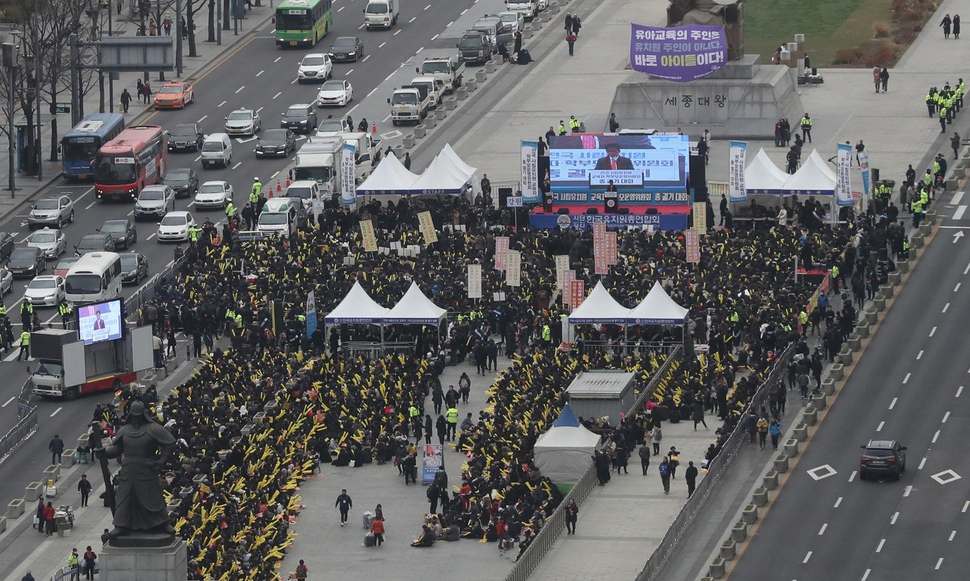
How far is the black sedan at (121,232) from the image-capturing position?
353 feet

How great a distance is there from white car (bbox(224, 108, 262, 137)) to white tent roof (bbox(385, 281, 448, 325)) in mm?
35754

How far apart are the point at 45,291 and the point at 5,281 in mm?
2334

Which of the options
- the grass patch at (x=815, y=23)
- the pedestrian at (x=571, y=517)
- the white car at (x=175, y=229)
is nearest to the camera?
the pedestrian at (x=571, y=517)

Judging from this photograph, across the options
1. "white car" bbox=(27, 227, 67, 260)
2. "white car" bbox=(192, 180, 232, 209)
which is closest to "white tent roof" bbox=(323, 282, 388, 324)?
"white car" bbox=(27, 227, 67, 260)

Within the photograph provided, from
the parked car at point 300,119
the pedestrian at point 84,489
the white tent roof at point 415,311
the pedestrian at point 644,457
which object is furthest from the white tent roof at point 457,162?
the pedestrian at point 84,489

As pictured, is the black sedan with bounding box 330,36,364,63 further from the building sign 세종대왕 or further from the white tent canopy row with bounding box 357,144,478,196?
the white tent canopy row with bounding box 357,144,478,196

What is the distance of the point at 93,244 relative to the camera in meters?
105

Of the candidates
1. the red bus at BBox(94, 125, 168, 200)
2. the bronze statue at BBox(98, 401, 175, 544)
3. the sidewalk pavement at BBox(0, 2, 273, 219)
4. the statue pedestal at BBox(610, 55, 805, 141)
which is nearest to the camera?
the bronze statue at BBox(98, 401, 175, 544)

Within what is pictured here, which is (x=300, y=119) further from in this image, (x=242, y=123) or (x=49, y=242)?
(x=49, y=242)

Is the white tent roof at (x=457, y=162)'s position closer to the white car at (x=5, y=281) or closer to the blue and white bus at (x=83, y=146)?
the blue and white bus at (x=83, y=146)

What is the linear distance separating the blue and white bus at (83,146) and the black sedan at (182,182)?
338 centimetres

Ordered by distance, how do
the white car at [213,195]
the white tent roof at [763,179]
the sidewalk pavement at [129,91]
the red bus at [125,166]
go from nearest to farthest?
1. the white tent roof at [763,179]
2. the white car at [213,195]
3. the red bus at [125,166]
4. the sidewalk pavement at [129,91]

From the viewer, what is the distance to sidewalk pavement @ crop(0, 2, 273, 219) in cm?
11856

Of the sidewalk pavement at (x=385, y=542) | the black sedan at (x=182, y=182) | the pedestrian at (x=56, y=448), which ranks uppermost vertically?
the black sedan at (x=182, y=182)
